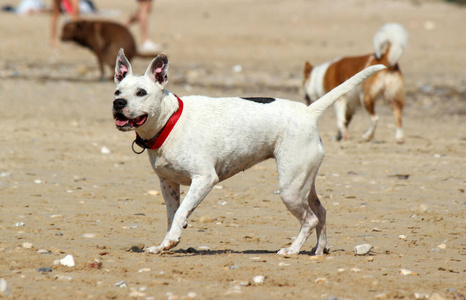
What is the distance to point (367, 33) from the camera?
2372 centimetres

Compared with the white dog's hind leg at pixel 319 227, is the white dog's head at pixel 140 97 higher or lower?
higher

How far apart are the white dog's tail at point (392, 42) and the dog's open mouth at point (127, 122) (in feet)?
19.7

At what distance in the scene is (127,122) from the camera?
514cm

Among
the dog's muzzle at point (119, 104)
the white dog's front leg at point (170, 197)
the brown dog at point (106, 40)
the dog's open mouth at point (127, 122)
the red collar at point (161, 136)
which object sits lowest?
the brown dog at point (106, 40)

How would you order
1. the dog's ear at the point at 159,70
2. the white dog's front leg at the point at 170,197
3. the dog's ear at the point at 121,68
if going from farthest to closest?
the white dog's front leg at the point at 170,197 < the dog's ear at the point at 121,68 < the dog's ear at the point at 159,70

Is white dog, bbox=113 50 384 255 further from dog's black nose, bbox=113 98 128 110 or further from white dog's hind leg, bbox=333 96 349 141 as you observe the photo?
white dog's hind leg, bbox=333 96 349 141

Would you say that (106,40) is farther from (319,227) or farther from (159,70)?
(319,227)

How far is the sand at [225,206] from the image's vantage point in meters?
4.62

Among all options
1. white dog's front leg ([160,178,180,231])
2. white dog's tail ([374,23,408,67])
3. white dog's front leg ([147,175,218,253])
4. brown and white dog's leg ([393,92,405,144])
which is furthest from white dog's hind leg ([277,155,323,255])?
brown and white dog's leg ([393,92,405,144])

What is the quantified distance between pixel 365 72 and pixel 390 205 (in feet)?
6.47

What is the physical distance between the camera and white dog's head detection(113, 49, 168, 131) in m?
5.12

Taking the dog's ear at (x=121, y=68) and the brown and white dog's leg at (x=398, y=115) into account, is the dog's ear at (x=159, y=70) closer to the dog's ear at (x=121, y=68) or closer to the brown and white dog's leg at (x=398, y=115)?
the dog's ear at (x=121, y=68)

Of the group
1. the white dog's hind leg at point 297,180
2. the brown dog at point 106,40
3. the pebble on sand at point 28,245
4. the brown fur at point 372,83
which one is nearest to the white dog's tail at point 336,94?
the white dog's hind leg at point 297,180

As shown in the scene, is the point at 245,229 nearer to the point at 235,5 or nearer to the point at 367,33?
the point at 367,33
